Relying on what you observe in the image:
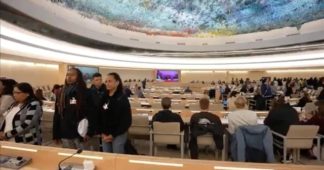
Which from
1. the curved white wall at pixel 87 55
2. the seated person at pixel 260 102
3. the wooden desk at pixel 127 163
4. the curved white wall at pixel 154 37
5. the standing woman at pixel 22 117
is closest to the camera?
the wooden desk at pixel 127 163

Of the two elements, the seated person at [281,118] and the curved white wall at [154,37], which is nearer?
the seated person at [281,118]

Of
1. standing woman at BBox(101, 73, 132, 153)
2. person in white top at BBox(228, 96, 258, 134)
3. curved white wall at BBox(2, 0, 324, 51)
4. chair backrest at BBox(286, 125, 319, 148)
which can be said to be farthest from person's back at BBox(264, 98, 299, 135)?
curved white wall at BBox(2, 0, 324, 51)

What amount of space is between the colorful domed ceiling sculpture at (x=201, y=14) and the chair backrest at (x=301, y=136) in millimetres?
4759

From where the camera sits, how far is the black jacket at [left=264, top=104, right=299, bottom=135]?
4949 mm

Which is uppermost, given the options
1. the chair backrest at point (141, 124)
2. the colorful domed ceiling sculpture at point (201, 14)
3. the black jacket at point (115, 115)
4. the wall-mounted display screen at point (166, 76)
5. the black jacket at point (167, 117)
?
the colorful domed ceiling sculpture at point (201, 14)

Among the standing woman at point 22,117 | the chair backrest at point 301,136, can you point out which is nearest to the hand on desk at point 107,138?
the standing woman at point 22,117

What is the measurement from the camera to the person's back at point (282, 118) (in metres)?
Answer: 4.95

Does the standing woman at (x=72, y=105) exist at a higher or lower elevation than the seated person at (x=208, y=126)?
higher

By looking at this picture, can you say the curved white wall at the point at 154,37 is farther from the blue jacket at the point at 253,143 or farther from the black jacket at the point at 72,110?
the blue jacket at the point at 253,143

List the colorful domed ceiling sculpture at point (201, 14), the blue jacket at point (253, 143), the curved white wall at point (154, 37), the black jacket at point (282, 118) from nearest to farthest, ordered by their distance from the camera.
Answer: the blue jacket at point (253, 143)
the black jacket at point (282, 118)
the curved white wall at point (154, 37)
the colorful domed ceiling sculpture at point (201, 14)

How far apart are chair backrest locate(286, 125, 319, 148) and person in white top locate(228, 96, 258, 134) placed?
0.59 m

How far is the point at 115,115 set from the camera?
11.7ft

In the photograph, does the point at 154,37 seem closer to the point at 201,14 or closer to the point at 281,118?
the point at 201,14

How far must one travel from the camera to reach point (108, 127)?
141 inches
